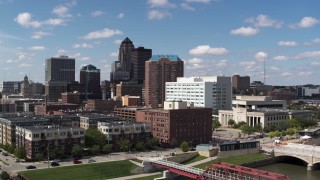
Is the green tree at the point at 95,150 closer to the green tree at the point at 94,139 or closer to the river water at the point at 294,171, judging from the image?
the green tree at the point at 94,139

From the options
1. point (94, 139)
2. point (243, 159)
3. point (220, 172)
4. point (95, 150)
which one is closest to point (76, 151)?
point (95, 150)

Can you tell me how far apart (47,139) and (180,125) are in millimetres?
36696

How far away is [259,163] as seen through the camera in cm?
9938

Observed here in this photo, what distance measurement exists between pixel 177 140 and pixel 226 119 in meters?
71.7

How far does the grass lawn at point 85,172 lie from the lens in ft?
257

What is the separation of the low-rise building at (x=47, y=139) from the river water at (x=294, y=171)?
140 feet

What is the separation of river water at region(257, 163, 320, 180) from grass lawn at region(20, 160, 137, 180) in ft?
102

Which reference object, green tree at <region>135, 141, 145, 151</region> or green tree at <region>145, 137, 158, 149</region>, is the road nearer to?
green tree at <region>135, 141, 145, 151</region>

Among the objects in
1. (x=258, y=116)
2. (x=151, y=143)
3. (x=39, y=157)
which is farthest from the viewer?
(x=258, y=116)

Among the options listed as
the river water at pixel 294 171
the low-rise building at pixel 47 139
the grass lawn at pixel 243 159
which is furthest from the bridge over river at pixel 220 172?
the low-rise building at pixel 47 139

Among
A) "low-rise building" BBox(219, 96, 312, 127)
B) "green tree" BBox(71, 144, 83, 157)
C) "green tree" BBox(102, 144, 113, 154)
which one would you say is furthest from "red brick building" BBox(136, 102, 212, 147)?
"low-rise building" BBox(219, 96, 312, 127)

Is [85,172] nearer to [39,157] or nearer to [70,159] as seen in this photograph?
[70,159]

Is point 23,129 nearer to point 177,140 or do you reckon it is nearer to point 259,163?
point 177,140

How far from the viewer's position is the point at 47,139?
314 feet
